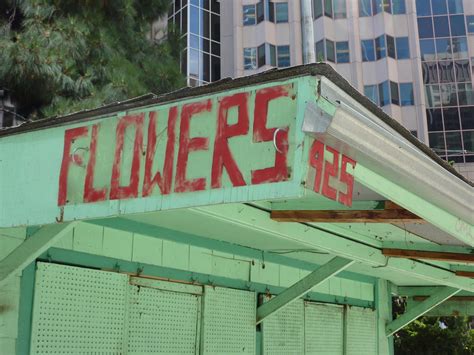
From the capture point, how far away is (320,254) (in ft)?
27.9

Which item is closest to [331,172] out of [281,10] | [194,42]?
[194,42]

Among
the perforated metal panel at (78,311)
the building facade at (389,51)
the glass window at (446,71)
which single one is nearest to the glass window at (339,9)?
the building facade at (389,51)

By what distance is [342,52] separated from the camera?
3994 cm

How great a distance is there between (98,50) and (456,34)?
30439 mm

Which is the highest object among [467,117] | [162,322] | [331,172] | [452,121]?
[467,117]

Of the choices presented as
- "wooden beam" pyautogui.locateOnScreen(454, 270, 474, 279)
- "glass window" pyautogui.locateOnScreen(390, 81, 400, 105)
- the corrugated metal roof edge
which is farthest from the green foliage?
"glass window" pyautogui.locateOnScreen(390, 81, 400, 105)

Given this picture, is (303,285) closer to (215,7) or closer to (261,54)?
(261,54)

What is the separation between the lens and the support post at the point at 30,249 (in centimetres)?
465

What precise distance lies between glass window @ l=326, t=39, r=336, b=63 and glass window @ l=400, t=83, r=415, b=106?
14.8 ft

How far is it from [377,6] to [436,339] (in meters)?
27.9

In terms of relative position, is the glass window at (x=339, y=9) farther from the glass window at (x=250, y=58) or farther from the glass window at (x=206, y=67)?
the glass window at (x=206, y=67)

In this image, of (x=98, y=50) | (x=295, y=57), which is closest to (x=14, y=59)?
(x=98, y=50)

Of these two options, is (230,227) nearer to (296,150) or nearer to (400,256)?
(400,256)

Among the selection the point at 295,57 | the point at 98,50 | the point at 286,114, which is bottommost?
the point at 286,114
